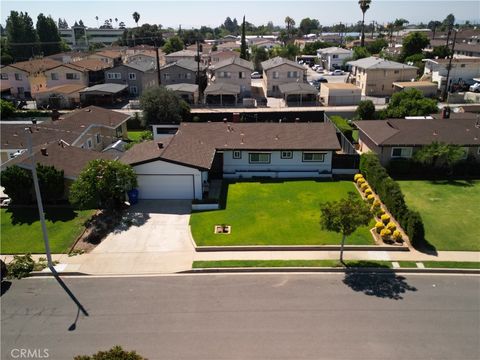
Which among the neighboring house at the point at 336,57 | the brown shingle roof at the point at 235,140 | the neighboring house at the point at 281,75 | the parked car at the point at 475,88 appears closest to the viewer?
the brown shingle roof at the point at 235,140

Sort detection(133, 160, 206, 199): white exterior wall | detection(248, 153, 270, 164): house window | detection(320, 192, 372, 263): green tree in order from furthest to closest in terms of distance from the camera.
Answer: detection(248, 153, 270, 164): house window → detection(133, 160, 206, 199): white exterior wall → detection(320, 192, 372, 263): green tree

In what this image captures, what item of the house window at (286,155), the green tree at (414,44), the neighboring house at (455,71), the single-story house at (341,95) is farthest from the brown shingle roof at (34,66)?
the green tree at (414,44)

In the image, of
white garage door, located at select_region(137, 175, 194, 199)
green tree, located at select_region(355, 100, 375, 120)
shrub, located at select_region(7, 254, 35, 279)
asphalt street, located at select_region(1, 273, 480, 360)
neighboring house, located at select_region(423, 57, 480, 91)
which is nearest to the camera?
asphalt street, located at select_region(1, 273, 480, 360)

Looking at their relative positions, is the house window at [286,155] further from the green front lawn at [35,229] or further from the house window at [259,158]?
the green front lawn at [35,229]

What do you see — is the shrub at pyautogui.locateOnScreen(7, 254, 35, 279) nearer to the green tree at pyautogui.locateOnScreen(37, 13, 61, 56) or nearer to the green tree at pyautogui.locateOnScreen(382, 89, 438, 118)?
the green tree at pyautogui.locateOnScreen(382, 89, 438, 118)

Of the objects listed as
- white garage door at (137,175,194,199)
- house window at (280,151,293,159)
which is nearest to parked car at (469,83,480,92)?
house window at (280,151,293,159)
